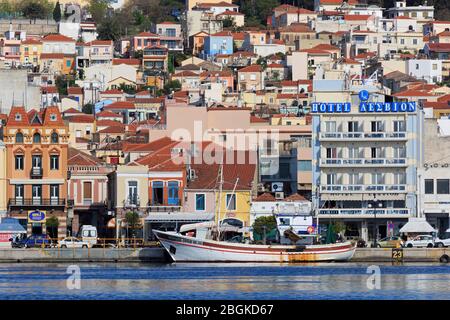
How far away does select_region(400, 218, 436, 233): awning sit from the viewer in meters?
60.3

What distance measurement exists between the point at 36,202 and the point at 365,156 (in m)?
15.9

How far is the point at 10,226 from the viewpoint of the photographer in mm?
58875

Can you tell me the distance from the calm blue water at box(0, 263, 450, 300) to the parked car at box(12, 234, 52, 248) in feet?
19.1

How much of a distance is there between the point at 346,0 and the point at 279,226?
116 metres

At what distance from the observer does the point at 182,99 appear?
105 m

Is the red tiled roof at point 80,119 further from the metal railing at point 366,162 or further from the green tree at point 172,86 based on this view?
the metal railing at point 366,162

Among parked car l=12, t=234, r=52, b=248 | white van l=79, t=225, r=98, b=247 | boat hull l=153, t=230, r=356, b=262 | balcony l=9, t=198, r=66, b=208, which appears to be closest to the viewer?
boat hull l=153, t=230, r=356, b=262

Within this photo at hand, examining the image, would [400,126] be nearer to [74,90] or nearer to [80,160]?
[80,160]

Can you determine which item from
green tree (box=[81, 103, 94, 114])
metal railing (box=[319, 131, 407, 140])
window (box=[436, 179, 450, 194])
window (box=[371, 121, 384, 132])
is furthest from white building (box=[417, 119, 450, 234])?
green tree (box=[81, 103, 94, 114])

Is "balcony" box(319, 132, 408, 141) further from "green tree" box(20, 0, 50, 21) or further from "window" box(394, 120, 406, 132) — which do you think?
"green tree" box(20, 0, 50, 21)

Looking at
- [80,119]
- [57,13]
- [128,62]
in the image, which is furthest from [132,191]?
[57,13]

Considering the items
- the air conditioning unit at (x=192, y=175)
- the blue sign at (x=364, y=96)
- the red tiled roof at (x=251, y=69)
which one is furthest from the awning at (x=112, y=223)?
the red tiled roof at (x=251, y=69)
